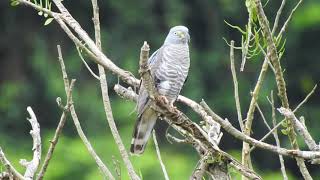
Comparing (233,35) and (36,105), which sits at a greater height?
(233,35)

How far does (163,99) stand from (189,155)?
7.56 meters

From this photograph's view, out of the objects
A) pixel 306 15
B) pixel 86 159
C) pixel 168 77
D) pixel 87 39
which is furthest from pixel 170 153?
pixel 87 39

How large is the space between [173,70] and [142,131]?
323mm

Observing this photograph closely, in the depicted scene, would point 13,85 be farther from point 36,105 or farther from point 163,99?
point 163,99

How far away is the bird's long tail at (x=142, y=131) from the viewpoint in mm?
3883

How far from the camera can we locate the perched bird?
395 cm

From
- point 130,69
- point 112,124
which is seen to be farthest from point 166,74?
point 130,69

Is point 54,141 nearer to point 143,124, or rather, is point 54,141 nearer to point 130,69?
point 143,124

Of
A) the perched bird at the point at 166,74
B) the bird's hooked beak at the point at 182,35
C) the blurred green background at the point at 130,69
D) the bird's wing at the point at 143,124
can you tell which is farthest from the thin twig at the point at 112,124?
the blurred green background at the point at 130,69

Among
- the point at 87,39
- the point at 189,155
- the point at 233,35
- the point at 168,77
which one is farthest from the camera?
the point at 233,35

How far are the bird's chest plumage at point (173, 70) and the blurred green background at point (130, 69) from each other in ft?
17.6

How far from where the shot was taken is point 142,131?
157 inches

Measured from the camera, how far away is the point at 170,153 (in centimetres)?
1028

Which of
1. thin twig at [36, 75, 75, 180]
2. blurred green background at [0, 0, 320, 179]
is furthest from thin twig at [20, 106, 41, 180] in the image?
blurred green background at [0, 0, 320, 179]
